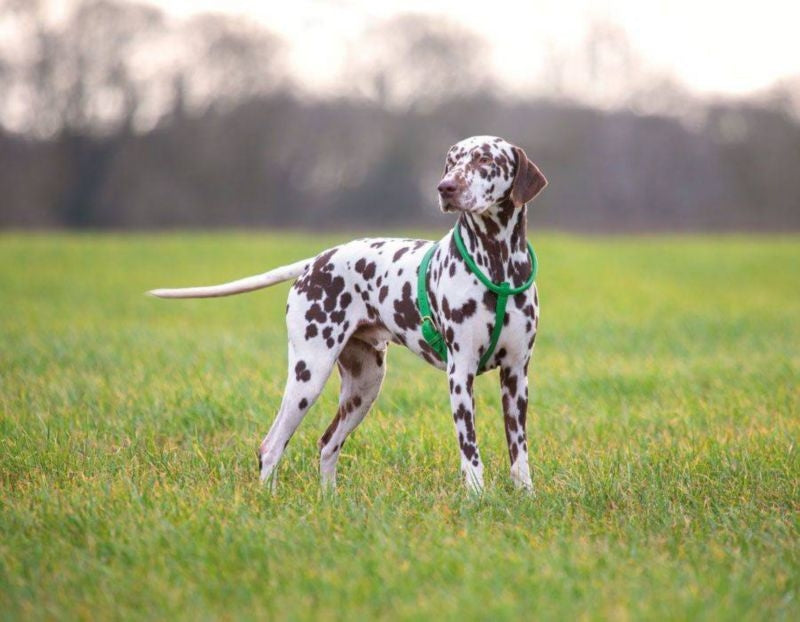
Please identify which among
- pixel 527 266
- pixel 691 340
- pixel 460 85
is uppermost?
pixel 460 85

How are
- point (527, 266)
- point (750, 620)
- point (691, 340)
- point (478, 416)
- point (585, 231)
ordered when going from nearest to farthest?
point (750, 620) → point (527, 266) → point (478, 416) → point (691, 340) → point (585, 231)

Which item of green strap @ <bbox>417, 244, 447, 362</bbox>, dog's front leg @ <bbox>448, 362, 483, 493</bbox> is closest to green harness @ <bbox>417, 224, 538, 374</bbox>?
green strap @ <bbox>417, 244, 447, 362</bbox>

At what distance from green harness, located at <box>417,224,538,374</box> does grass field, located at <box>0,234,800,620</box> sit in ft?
2.33

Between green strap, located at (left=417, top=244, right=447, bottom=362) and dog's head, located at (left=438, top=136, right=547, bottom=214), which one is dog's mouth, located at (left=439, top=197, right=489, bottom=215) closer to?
dog's head, located at (left=438, top=136, right=547, bottom=214)

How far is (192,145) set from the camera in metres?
38.3

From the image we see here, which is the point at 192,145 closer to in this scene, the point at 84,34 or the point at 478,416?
the point at 84,34

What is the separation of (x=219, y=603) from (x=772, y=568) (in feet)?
7.07

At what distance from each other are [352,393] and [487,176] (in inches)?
61.0

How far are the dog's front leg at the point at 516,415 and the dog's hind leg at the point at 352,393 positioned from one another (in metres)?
0.83

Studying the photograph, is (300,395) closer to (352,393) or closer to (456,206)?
(352,393)

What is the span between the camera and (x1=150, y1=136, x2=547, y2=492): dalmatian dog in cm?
503

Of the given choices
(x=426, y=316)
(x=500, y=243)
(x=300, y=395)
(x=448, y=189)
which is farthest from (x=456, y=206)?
(x=300, y=395)

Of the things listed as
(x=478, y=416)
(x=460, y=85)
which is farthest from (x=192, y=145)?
(x=478, y=416)

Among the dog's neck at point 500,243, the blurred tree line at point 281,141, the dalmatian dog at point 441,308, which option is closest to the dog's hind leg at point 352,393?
the dalmatian dog at point 441,308
